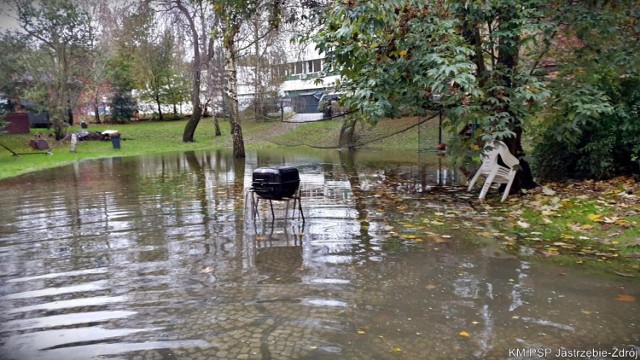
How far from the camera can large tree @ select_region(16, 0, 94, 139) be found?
2131 centimetres

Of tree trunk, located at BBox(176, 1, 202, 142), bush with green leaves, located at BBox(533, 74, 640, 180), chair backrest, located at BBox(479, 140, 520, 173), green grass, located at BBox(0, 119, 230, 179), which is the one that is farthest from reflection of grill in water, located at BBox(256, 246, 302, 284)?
tree trunk, located at BBox(176, 1, 202, 142)

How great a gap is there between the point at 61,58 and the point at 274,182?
20319 mm

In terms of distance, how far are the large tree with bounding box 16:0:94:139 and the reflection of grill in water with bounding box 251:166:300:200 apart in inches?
745

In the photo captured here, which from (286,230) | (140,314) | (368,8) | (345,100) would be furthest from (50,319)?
(345,100)

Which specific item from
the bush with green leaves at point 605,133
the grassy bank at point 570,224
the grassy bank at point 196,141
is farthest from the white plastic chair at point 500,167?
the grassy bank at point 196,141

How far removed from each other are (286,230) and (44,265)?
9.54ft

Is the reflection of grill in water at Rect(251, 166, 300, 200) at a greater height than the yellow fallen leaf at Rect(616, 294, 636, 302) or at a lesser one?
greater

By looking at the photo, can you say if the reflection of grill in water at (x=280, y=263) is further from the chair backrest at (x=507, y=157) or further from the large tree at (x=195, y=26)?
the large tree at (x=195, y=26)

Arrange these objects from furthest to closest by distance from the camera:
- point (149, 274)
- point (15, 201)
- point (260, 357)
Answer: point (15, 201)
point (149, 274)
point (260, 357)

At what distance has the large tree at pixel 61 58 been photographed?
2131 cm

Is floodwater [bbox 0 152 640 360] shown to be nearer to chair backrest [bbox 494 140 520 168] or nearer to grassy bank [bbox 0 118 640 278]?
grassy bank [bbox 0 118 640 278]

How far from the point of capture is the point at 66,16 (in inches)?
843

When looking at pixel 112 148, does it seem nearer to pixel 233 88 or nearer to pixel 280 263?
pixel 233 88

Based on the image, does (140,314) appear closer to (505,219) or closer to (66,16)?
(505,219)
